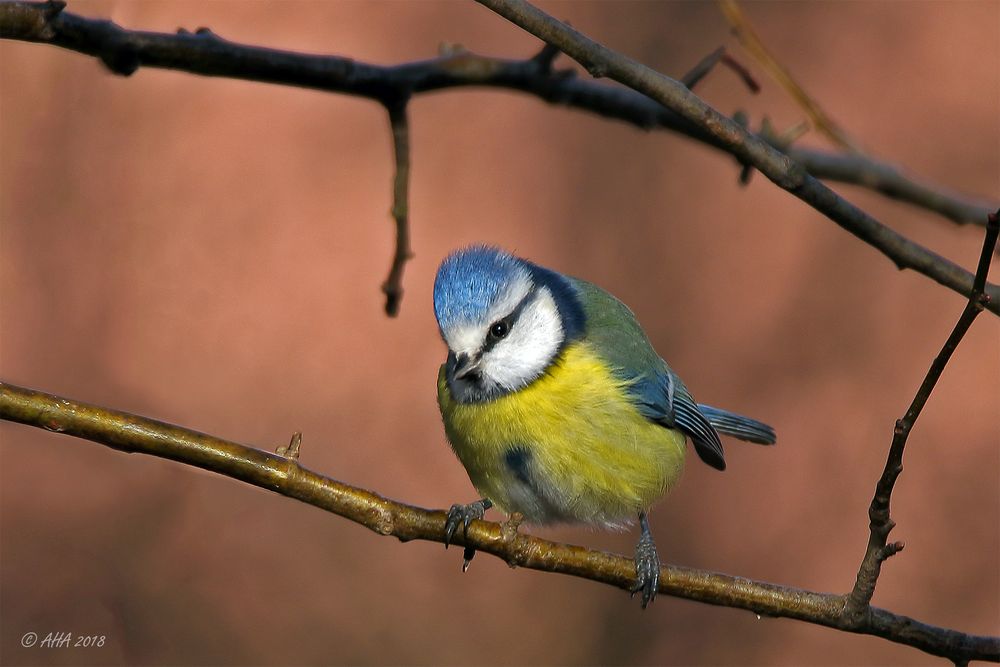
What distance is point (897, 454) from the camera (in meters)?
1.58

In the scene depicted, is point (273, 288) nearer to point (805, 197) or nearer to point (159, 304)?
point (159, 304)

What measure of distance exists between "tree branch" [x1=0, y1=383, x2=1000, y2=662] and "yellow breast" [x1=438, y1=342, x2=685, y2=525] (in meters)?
0.40

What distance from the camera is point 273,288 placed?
3.56 metres

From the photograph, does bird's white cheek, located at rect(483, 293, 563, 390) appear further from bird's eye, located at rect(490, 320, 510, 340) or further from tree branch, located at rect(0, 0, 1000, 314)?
tree branch, located at rect(0, 0, 1000, 314)

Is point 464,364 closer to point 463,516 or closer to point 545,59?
point 463,516

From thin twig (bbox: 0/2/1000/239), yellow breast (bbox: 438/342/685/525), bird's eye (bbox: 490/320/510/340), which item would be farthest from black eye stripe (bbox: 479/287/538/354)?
thin twig (bbox: 0/2/1000/239)

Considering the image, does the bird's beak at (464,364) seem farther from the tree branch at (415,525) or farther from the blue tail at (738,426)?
the blue tail at (738,426)

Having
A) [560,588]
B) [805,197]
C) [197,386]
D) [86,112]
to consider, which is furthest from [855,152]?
[86,112]

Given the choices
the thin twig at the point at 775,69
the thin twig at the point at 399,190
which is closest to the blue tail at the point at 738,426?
the thin twig at the point at 775,69

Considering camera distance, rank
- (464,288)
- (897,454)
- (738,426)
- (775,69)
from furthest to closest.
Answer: (738,426) → (464,288) → (775,69) → (897,454)

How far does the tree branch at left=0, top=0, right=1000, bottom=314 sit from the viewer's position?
1.96m

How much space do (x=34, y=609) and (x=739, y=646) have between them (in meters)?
2.24

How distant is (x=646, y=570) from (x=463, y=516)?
40cm

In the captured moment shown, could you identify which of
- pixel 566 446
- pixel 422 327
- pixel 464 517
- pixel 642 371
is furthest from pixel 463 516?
pixel 422 327
